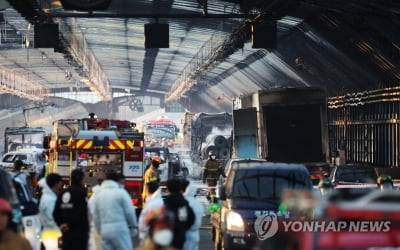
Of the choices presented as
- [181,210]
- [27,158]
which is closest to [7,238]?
[181,210]

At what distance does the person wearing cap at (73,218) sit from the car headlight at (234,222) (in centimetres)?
365

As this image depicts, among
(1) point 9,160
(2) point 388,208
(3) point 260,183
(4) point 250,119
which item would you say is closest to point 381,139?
(4) point 250,119

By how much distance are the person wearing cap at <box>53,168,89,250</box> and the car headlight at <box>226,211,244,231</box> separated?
12.0 feet

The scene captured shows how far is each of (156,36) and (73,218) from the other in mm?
21232

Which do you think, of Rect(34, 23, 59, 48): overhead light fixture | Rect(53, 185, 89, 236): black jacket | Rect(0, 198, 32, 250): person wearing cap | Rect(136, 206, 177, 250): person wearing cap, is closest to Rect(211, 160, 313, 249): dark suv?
Rect(53, 185, 89, 236): black jacket

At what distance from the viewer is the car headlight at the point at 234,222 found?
17.4m

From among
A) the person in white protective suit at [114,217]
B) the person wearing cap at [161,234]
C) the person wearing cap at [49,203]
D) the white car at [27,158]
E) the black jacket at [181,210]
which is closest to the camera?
the person wearing cap at [161,234]

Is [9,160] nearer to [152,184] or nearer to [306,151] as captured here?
[306,151]

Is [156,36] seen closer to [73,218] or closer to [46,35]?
[46,35]

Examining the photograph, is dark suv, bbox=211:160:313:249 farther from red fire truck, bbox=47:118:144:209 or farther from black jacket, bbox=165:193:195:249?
red fire truck, bbox=47:118:144:209

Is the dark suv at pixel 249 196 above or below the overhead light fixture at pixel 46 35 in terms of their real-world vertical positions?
below

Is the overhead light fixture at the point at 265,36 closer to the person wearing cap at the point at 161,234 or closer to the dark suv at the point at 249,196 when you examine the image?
the dark suv at the point at 249,196

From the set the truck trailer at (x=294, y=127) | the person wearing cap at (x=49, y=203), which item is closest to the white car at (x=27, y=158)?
the truck trailer at (x=294, y=127)

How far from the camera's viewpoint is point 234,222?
17.5m
